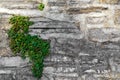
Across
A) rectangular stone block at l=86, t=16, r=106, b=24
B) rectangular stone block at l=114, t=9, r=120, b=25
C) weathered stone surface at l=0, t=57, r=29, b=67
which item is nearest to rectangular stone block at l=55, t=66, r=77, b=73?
weathered stone surface at l=0, t=57, r=29, b=67

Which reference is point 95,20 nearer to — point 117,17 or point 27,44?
point 117,17

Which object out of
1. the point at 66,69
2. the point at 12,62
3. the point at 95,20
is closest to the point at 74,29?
the point at 95,20

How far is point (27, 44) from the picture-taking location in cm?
432

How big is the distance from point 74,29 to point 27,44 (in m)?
0.67

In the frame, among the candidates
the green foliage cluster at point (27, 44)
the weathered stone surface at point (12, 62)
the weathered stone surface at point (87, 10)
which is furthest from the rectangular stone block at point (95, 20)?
the weathered stone surface at point (12, 62)

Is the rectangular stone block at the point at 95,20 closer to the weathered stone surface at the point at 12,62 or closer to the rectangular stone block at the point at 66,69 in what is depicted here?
the rectangular stone block at the point at 66,69

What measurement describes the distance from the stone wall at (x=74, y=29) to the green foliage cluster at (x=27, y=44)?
0.08 metres

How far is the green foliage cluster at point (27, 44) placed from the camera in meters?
4.22

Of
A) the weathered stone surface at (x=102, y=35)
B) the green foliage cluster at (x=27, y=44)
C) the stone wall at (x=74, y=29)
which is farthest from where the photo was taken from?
the weathered stone surface at (x=102, y=35)

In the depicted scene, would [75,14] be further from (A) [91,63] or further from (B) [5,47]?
(B) [5,47]

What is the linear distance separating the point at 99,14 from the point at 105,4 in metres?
0.15

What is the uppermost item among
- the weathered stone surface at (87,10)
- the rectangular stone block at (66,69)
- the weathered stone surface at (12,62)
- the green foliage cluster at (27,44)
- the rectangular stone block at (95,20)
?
the weathered stone surface at (87,10)

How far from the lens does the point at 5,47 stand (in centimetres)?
440

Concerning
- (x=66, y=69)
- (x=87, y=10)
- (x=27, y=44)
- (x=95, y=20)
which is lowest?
(x=66, y=69)
